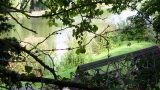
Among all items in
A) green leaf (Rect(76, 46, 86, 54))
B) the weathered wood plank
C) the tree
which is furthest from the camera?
the weathered wood plank

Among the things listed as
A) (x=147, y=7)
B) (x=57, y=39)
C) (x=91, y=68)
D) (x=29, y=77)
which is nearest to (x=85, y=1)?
(x=29, y=77)

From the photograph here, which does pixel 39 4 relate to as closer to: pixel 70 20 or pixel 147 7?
pixel 70 20

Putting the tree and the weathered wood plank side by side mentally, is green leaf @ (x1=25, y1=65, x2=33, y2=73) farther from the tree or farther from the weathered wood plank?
the weathered wood plank

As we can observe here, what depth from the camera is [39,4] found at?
185 centimetres

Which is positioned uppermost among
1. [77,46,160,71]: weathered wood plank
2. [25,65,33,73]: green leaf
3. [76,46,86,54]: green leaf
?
[77,46,160,71]: weathered wood plank

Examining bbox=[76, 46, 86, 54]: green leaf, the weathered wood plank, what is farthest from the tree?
the weathered wood plank

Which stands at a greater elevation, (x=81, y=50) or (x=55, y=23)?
(x=55, y=23)

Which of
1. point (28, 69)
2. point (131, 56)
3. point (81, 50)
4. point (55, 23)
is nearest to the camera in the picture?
point (28, 69)

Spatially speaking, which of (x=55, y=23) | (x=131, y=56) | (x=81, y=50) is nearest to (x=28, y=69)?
(x=81, y=50)

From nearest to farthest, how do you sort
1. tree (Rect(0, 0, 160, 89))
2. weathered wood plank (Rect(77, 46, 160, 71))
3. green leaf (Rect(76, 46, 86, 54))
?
tree (Rect(0, 0, 160, 89)) < green leaf (Rect(76, 46, 86, 54)) < weathered wood plank (Rect(77, 46, 160, 71))

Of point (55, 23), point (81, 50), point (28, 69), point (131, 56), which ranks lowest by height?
point (28, 69)

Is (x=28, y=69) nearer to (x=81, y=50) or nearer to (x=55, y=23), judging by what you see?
(x=81, y=50)

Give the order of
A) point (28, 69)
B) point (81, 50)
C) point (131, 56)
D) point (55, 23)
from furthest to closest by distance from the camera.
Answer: point (131, 56) → point (55, 23) → point (81, 50) → point (28, 69)

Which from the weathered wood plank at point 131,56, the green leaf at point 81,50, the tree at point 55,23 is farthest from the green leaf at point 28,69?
the weathered wood plank at point 131,56
